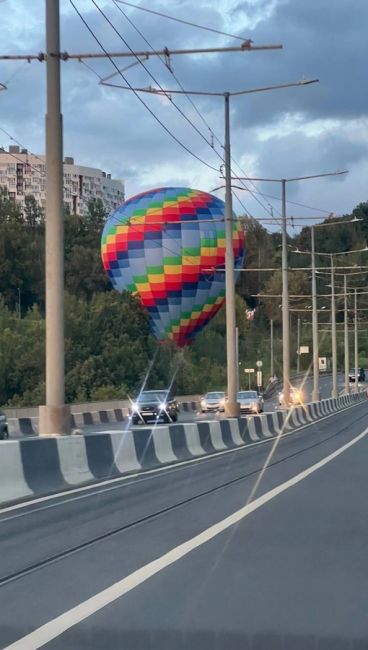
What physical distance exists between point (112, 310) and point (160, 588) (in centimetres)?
7159

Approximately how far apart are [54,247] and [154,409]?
33321mm

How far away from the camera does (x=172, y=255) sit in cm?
7631

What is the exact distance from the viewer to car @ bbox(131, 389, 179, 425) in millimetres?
53656

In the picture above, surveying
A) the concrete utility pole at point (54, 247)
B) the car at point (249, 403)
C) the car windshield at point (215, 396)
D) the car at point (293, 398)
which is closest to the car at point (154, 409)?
the car at point (293, 398)

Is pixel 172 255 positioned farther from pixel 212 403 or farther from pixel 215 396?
pixel 212 403

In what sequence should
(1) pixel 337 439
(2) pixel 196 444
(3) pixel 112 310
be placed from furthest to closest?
1. (3) pixel 112 310
2. (1) pixel 337 439
3. (2) pixel 196 444

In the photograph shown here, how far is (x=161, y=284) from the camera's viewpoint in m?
78.5

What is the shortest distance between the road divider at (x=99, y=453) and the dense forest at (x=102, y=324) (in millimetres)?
18768

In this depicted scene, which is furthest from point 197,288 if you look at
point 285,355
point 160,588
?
point 160,588

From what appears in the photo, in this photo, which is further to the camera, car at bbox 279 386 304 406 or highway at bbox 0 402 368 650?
car at bbox 279 386 304 406

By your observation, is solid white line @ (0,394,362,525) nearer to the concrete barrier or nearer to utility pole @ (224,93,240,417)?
utility pole @ (224,93,240,417)

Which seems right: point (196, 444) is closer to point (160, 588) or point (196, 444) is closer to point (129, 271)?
point (160, 588)

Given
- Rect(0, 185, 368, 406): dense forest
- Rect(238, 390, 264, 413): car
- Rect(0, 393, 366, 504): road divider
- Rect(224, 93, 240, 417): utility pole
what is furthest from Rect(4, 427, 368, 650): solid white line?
Rect(238, 390, 264, 413): car

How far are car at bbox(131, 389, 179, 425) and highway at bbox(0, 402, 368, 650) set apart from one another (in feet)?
113
